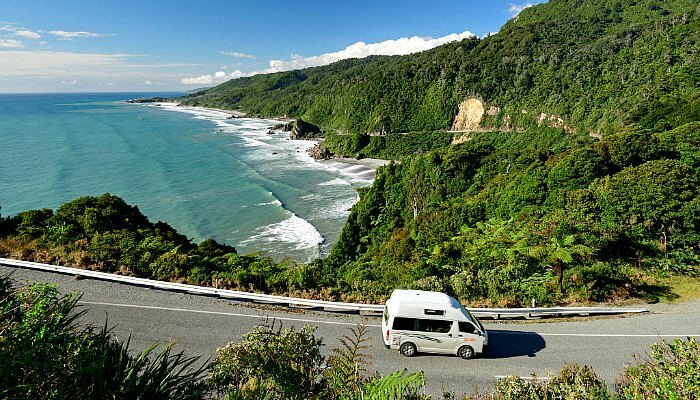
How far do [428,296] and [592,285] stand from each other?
7.32 metres

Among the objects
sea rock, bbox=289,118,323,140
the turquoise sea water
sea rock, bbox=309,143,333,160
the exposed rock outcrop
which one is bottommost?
the turquoise sea water

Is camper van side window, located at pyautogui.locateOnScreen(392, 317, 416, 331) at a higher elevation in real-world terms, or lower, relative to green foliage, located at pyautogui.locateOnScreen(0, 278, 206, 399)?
lower

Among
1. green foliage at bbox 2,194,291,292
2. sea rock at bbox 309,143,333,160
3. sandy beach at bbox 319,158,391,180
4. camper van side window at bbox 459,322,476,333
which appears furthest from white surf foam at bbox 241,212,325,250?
sea rock at bbox 309,143,333,160

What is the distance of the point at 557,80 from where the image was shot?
271 ft

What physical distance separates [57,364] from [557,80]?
320 feet

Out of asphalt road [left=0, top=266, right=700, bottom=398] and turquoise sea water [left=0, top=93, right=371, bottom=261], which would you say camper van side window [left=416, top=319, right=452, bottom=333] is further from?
turquoise sea water [left=0, top=93, right=371, bottom=261]

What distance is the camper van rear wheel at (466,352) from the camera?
31.7 feet

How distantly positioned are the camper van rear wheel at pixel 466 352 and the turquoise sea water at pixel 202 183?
87.9ft

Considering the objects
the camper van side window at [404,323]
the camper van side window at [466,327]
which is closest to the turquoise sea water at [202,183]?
the camper van side window at [404,323]

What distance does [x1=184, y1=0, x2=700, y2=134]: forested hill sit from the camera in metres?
54.4

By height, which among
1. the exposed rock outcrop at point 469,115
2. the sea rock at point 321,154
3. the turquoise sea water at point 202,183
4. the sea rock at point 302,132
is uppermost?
the exposed rock outcrop at point 469,115

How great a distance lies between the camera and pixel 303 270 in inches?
555

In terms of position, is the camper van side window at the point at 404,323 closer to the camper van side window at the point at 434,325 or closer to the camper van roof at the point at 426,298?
the camper van side window at the point at 434,325

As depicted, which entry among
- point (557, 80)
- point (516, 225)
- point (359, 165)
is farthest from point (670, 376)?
point (557, 80)
